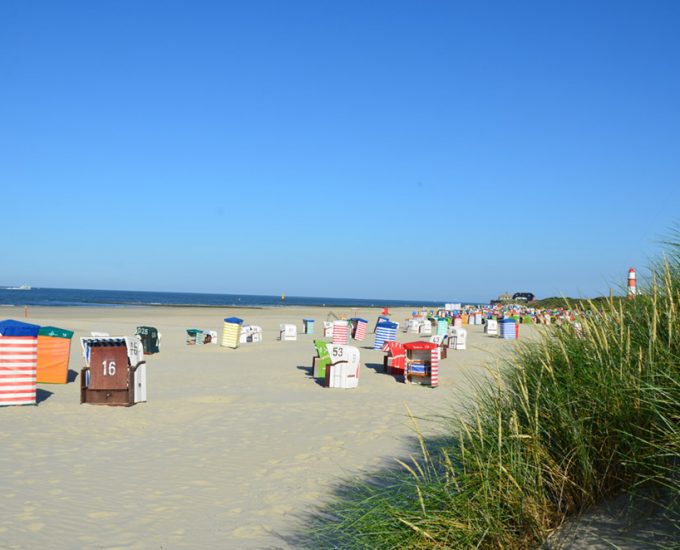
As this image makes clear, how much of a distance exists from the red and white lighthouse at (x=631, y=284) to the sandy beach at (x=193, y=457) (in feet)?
4.17

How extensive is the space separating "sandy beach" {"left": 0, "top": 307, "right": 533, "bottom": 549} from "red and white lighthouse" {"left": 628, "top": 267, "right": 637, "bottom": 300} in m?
1.27

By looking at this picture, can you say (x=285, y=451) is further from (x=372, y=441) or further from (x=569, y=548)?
(x=569, y=548)

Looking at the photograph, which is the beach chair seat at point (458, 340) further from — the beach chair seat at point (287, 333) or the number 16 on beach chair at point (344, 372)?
the number 16 on beach chair at point (344, 372)

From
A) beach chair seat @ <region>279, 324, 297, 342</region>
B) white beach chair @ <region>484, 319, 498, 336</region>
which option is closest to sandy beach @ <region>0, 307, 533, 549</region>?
beach chair seat @ <region>279, 324, 297, 342</region>

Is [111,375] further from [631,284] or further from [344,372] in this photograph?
[631,284]

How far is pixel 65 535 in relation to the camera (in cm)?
474

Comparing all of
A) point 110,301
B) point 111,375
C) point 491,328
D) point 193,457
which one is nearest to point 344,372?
point 111,375

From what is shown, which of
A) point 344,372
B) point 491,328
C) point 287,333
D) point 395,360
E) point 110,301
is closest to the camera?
point 344,372

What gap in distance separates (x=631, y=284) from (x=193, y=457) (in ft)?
16.1

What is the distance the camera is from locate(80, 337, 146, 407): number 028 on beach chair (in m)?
9.92

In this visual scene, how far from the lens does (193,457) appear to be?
7090mm

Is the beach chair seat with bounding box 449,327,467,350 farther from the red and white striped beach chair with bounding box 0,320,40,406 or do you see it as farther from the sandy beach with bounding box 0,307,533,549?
the red and white striped beach chair with bounding box 0,320,40,406

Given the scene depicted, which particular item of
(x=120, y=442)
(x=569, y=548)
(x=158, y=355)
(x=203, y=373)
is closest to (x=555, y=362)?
(x=569, y=548)

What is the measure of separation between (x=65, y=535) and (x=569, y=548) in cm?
365
